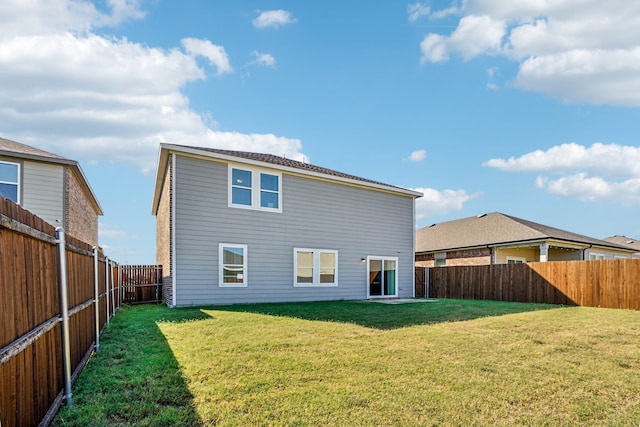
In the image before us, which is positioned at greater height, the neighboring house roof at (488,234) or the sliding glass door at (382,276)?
the neighboring house roof at (488,234)

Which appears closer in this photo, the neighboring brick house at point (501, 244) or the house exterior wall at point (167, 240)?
the house exterior wall at point (167, 240)

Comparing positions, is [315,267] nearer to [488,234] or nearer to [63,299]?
[63,299]

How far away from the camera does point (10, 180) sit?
38.5ft

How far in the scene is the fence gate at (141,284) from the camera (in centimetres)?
1434

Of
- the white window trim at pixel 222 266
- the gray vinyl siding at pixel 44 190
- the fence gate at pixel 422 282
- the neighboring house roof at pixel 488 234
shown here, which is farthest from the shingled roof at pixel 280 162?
the neighboring house roof at pixel 488 234

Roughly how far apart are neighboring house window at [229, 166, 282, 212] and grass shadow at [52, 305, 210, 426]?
7182 millimetres

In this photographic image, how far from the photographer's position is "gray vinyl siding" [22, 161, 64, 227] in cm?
1193

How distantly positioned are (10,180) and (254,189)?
7478 millimetres

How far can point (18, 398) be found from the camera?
265cm

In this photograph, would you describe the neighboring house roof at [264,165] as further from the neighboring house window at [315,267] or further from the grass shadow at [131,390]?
the grass shadow at [131,390]

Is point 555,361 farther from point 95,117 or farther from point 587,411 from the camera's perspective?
point 95,117

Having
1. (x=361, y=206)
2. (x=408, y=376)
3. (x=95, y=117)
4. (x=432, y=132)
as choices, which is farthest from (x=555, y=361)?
(x=95, y=117)

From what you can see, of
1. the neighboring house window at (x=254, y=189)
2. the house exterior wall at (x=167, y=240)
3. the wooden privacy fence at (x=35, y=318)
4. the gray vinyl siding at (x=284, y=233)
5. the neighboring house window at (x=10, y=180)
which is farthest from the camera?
the neighboring house window at (x=254, y=189)

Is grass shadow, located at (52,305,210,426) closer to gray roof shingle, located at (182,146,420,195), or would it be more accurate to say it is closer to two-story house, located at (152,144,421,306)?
two-story house, located at (152,144,421,306)
